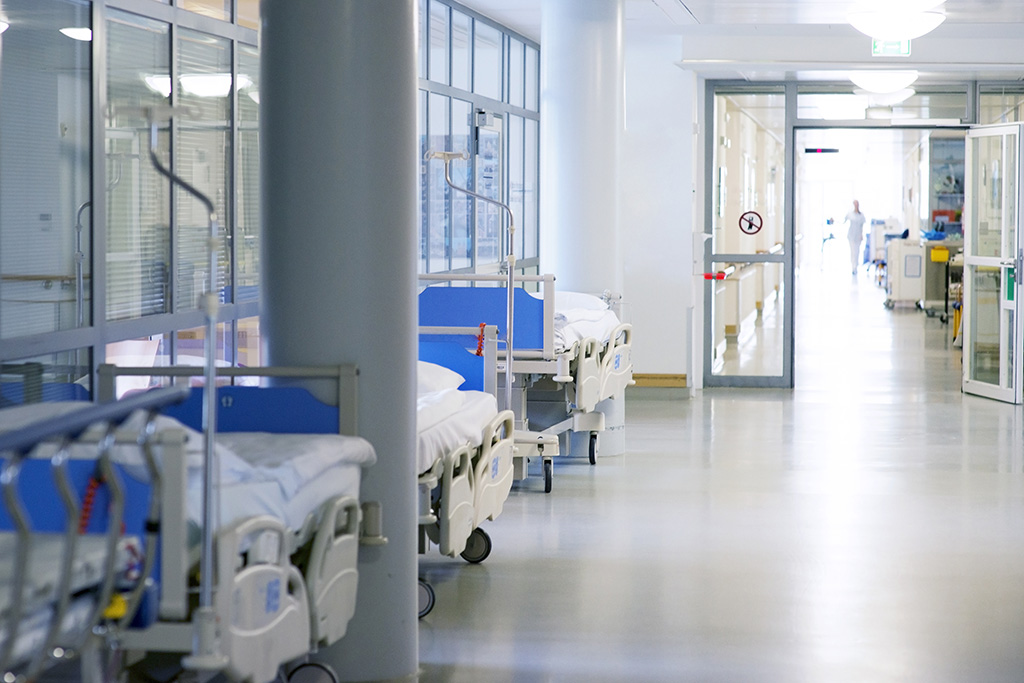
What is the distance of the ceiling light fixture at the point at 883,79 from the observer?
9.67 metres

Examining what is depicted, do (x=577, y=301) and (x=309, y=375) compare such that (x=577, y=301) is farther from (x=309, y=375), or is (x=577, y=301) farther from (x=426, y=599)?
(x=309, y=375)

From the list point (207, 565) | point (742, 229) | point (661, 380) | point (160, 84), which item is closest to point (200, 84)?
point (160, 84)

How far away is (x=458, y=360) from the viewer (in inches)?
220

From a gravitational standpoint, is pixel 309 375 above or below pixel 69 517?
above

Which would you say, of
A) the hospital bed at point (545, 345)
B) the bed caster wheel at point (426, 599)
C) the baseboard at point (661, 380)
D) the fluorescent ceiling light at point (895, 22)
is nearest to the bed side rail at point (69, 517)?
the bed caster wheel at point (426, 599)

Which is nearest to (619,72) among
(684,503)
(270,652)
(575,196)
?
(575,196)

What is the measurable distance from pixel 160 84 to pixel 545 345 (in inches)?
90.6

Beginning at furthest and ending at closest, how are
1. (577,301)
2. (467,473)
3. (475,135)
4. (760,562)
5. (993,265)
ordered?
(993,265) → (475,135) → (577,301) → (760,562) → (467,473)

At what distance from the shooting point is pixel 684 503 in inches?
249

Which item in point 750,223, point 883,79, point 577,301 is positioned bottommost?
point 577,301

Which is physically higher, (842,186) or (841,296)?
(842,186)

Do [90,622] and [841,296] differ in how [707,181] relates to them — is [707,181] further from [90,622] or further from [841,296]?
[841,296]

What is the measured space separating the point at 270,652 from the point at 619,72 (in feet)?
18.7

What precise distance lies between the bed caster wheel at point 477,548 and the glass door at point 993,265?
19.8 feet
